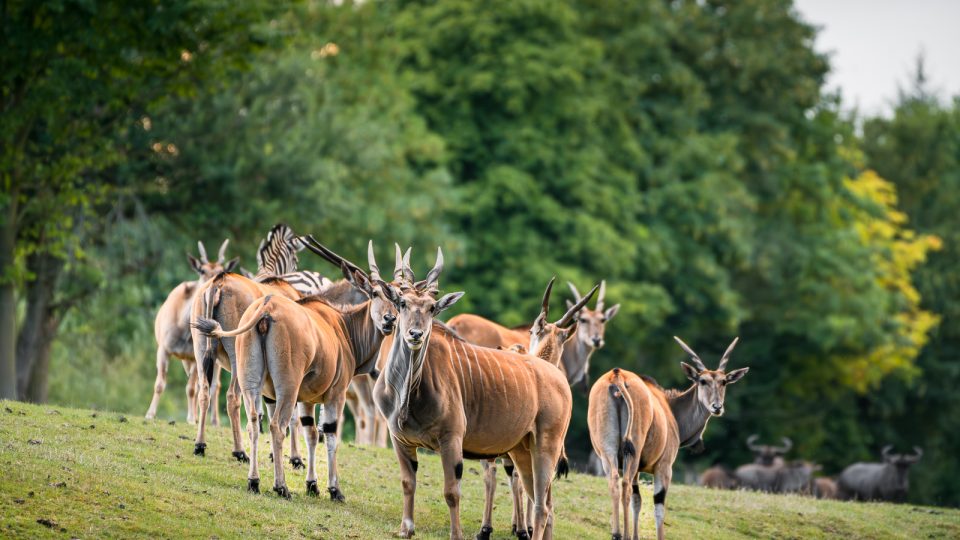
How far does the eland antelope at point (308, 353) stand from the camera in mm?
13711

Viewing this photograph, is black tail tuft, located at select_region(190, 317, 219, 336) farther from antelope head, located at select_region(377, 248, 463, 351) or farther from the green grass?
antelope head, located at select_region(377, 248, 463, 351)

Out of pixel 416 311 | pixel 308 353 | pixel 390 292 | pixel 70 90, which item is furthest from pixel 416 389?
pixel 70 90

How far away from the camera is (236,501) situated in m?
13.2

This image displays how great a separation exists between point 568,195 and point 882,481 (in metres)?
11.4

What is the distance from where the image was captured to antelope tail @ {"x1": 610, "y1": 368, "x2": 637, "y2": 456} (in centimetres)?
1581

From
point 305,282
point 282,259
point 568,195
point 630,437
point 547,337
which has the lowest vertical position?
point 630,437

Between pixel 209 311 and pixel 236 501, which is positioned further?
pixel 209 311

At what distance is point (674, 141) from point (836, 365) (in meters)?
9.22

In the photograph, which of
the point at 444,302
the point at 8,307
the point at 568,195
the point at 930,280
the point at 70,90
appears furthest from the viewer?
the point at 930,280

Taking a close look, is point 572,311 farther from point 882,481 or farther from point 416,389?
point 882,481

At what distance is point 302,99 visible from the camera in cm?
3244

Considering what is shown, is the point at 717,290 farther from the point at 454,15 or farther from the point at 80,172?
the point at 80,172

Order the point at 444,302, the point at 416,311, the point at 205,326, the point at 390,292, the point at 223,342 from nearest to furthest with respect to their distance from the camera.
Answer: the point at 416,311
the point at 444,302
the point at 390,292
the point at 205,326
the point at 223,342

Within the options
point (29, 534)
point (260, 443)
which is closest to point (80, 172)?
point (260, 443)
